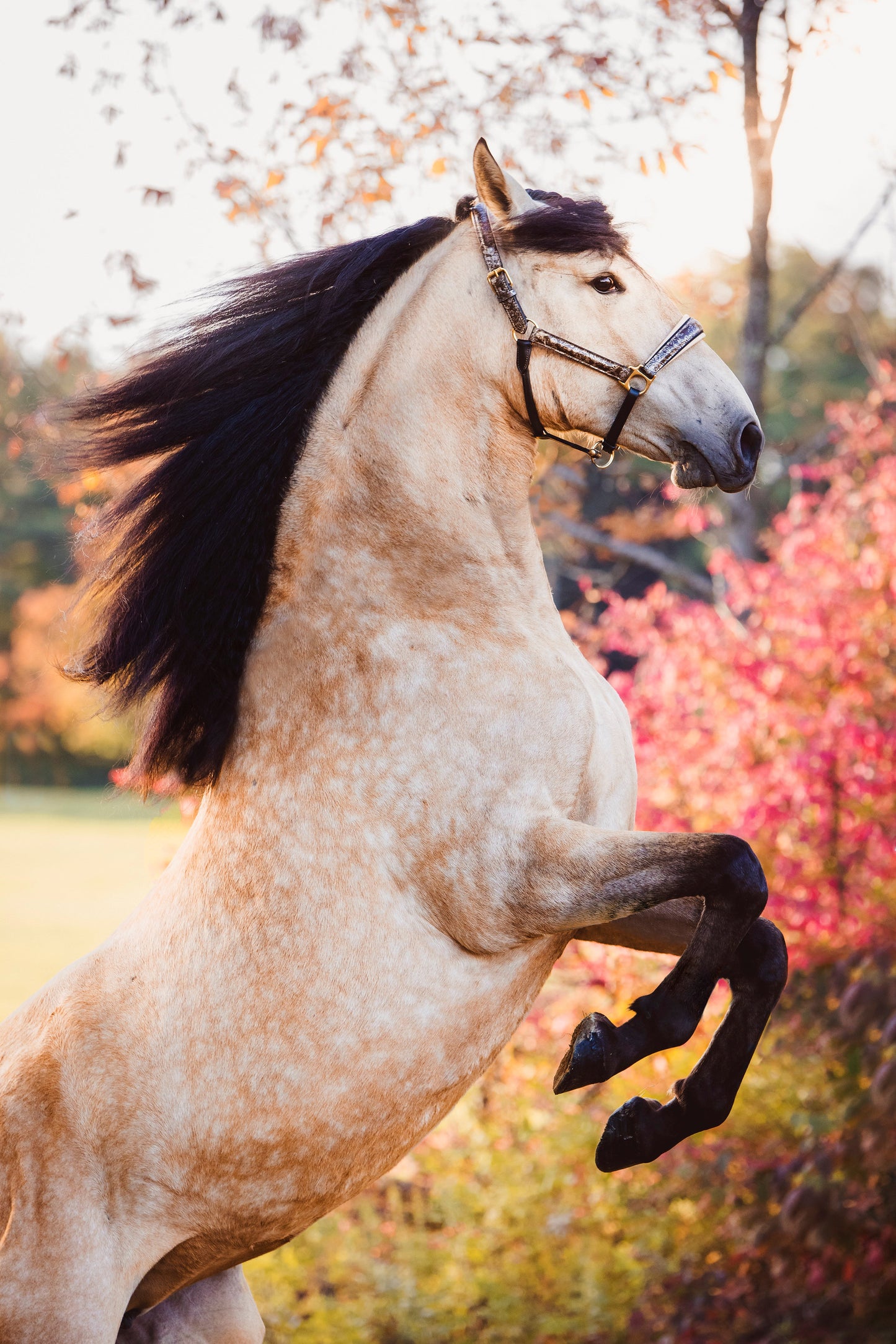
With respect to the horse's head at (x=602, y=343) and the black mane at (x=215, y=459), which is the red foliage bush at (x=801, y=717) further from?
the black mane at (x=215, y=459)

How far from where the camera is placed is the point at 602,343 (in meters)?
2.25

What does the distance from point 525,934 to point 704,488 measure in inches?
40.5

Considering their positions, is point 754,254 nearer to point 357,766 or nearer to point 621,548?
point 621,548

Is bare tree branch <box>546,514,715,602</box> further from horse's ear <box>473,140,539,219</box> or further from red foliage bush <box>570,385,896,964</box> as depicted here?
horse's ear <box>473,140,539,219</box>

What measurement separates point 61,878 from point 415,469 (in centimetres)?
2379

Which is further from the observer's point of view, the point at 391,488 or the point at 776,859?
the point at 776,859

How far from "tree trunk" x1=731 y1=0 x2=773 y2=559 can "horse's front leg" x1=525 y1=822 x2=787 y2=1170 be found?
13.5 feet

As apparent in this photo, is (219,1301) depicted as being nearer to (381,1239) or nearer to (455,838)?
(455,838)

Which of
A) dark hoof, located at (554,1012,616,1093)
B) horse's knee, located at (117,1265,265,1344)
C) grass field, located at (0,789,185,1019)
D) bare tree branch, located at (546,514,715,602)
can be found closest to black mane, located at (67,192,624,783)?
dark hoof, located at (554,1012,616,1093)

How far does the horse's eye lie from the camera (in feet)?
7.44

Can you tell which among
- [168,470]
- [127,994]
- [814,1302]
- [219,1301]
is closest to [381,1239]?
[814,1302]

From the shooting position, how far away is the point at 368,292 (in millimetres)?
2355

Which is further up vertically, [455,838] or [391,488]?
[391,488]

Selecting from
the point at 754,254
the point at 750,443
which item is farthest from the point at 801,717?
the point at 750,443
